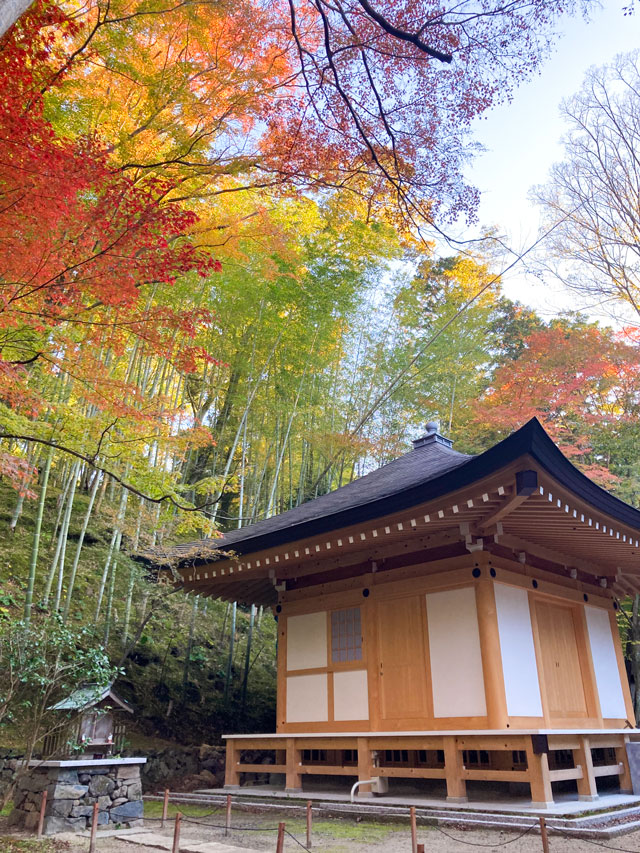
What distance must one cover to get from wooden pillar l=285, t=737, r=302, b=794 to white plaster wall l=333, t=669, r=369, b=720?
0.58m

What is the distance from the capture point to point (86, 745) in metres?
4.95

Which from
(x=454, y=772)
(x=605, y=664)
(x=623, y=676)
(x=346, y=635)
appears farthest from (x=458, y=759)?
(x=623, y=676)

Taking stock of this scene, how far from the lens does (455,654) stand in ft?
19.6

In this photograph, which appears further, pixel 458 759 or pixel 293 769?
pixel 293 769

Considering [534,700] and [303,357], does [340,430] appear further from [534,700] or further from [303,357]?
[534,700]

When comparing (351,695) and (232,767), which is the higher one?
(351,695)

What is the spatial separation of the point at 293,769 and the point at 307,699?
75 centimetres

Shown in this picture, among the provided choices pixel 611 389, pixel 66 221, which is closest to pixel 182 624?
pixel 66 221

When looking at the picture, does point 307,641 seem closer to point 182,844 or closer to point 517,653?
point 517,653

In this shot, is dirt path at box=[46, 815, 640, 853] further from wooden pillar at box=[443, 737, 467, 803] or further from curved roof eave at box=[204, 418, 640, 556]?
curved roof eave at box=[204, 418, 640, 556]

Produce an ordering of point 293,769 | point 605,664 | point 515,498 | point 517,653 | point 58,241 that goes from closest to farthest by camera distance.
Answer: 1. point 58,241
2. point 515,498
3. point 517,653
4. point 293,769
5. point 605,664

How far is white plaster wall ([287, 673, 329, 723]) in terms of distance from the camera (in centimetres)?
691

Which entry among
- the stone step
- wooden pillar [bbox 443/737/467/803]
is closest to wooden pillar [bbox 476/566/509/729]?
wooden pillar [bbox 443/737/467/803]

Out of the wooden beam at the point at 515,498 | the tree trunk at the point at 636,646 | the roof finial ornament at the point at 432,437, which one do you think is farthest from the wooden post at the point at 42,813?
the tree trunk at the point at 636,646
